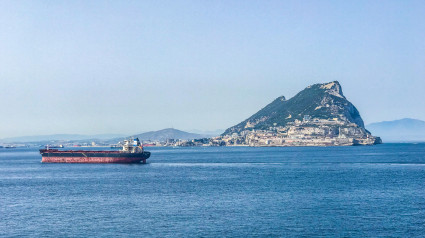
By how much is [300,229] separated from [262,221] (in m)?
5.68

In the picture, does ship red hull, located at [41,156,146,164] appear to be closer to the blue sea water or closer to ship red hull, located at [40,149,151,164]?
ship red hull, located at [40,149,151,164]

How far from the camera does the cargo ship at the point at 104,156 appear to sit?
16775cm

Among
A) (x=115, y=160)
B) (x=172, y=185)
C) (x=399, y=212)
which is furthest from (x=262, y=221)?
(x=115, y=160)

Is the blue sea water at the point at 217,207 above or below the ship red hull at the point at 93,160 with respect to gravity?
below

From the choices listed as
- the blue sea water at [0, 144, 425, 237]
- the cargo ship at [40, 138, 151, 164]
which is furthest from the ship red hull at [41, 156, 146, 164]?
the blue sea water at [0, 144, 425, 237]

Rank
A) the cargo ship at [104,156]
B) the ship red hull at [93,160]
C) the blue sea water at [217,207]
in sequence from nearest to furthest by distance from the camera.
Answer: the blue sea water at [217,207]
the cargo ship at [104,156]
the ship red hull at [93,160]

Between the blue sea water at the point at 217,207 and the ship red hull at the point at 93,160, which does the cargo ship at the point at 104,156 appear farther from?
the blue sea water at the point at 217,207

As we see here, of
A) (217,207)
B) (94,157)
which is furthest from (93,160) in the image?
(217,207)

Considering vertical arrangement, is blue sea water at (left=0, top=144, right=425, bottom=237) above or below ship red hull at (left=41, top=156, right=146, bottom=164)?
below

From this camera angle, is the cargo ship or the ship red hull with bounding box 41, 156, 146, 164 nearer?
the cargo ship

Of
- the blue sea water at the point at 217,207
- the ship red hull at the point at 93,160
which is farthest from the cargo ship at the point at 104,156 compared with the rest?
the blue sea water at the point at 217,207

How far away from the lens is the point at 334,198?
77812 millimetres

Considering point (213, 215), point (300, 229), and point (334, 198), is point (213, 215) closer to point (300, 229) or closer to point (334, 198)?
point (300, 229)

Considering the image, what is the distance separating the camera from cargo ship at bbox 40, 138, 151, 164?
168 m
